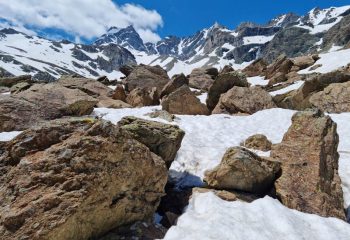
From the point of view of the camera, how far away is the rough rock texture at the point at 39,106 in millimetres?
18172

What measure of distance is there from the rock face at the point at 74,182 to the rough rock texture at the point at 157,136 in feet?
5.59

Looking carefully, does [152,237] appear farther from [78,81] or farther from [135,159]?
[78,81]

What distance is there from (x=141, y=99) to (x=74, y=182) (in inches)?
818

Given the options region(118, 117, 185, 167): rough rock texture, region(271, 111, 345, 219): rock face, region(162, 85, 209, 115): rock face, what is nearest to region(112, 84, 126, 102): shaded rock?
region(162, 85, 209, 115): rock face

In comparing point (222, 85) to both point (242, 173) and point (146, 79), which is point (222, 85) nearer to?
point (146, 79)

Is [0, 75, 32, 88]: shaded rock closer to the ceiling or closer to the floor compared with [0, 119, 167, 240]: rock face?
closer to the ceiling

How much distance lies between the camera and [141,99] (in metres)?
30.1

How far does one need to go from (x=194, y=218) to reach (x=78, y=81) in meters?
25.8

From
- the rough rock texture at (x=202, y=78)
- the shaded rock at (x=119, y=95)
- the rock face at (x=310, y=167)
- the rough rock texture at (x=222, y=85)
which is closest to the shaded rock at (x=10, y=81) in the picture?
the shaded rock at (x=119, y=95)

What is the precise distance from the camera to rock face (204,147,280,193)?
40.9ft

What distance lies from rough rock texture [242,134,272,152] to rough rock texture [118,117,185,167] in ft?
14.7

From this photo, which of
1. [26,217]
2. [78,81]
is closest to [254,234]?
[26,217]

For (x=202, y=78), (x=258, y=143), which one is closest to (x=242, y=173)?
(x=258, y=143)

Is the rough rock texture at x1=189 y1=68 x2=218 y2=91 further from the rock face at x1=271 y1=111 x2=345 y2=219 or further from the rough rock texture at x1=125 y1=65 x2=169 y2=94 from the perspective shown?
the rock face at x1=271 y1=111 x2=345 y2=219
